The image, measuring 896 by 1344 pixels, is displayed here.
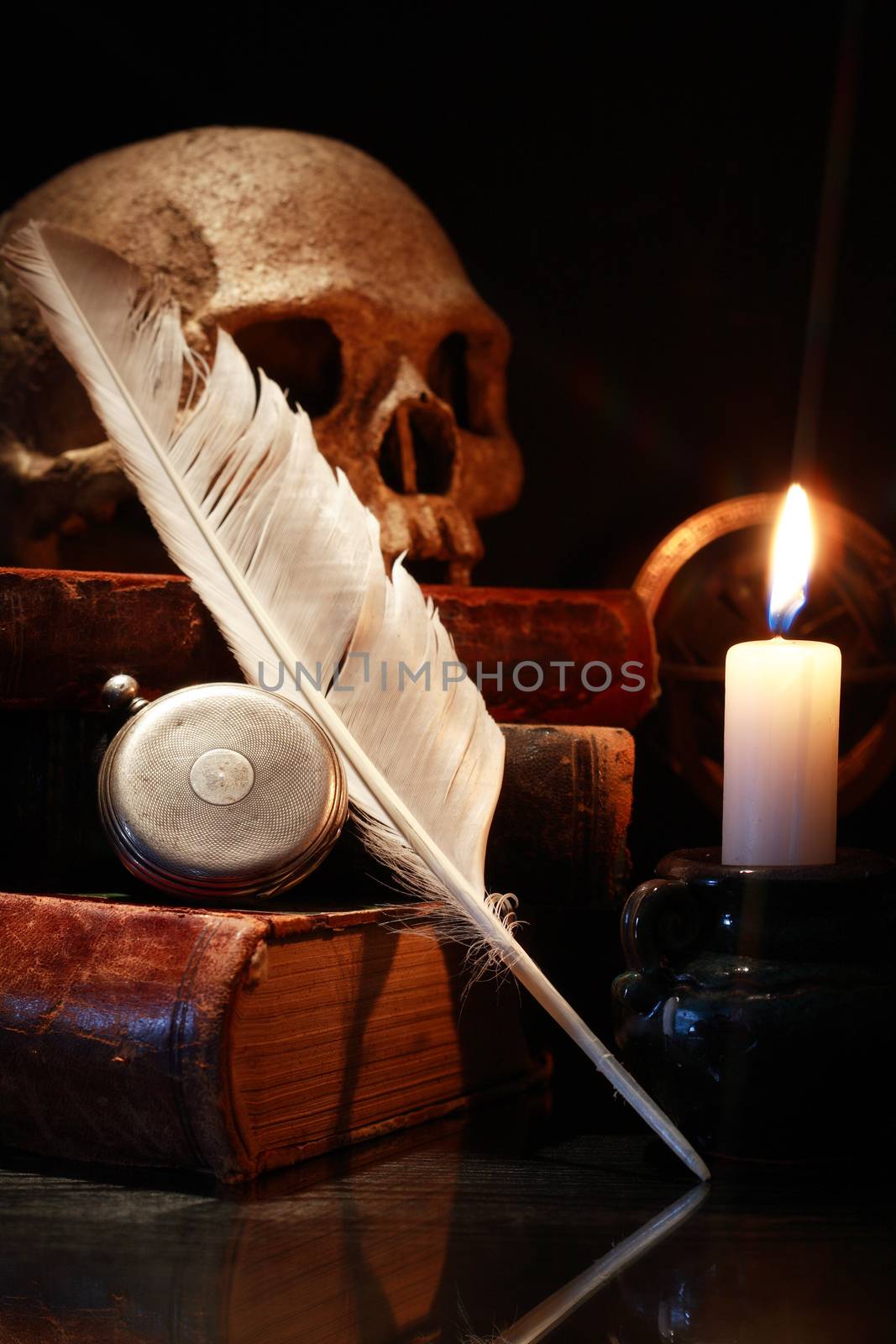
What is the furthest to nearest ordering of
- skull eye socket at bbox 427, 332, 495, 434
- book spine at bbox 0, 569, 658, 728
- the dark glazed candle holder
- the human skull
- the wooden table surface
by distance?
skull eye socket at bbox 427, 332, 495, 434, the human skull, book spine at bbox 0, 569, 658, 728, the dark glazed candle holder, the wooden table surface

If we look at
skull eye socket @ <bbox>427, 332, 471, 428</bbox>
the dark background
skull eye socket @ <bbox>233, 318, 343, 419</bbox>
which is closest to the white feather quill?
skull eye socket @ <bbox>233, 318, 343, 419</bbox>

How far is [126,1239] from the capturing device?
2.66 feet

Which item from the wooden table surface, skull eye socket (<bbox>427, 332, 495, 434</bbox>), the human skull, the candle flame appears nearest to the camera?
the wooden table surface

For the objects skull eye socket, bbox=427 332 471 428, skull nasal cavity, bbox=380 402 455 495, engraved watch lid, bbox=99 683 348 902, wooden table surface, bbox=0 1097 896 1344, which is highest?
skull eye socket, bbox=427 332 471 428

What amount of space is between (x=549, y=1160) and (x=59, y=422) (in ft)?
3.32

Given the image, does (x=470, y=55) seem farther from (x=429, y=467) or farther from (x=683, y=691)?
(x=683, y=691)

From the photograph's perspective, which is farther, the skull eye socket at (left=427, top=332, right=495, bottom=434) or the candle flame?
the skull eye socket at (left=427, top=332, right=495, bottom=434)

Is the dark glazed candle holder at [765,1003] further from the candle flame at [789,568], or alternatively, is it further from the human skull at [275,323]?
the human skull at [275,323]

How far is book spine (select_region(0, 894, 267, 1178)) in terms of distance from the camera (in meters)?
0.91

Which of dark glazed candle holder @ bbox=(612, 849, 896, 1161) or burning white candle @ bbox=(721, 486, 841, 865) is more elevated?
burning white candle @ bbox=(721, 486, 841, 865)

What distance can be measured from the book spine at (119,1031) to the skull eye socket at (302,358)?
812 mm

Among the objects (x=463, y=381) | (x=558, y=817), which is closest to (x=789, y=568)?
(x=558, y=817)

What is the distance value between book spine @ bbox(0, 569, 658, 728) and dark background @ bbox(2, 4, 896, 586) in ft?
1.54

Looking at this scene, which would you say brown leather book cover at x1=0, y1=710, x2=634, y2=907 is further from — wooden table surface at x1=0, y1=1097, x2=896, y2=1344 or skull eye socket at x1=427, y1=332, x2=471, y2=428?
skull eye socket at x1=427, y1=332, x2=471, y2=428
